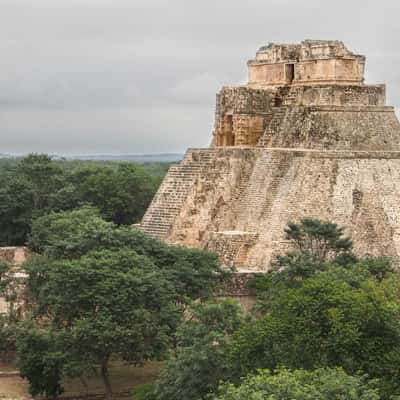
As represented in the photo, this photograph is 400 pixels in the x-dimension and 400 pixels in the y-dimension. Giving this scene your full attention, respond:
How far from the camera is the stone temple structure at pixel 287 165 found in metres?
27.0

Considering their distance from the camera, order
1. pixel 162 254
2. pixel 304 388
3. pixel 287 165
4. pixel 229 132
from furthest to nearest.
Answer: pixel 229 132
pixel 287 165
pixel 162 254
pixel 304 388

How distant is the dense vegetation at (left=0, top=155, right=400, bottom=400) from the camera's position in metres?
18.0

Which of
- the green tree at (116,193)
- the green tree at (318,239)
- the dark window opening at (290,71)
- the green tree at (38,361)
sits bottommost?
the green tree at (38,361)

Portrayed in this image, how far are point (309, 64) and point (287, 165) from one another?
3505mm

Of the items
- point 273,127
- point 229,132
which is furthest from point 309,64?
point 229,132

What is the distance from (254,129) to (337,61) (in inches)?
121

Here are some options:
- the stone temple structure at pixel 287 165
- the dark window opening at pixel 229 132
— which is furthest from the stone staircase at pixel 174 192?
the dark window opening at pixel 229 132

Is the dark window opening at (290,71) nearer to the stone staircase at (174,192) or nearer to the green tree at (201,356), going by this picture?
the stone staircase at (174,192)

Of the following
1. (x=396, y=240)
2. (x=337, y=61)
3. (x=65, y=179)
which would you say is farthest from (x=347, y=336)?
(x=65, y=179)

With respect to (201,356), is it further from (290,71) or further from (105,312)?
(290,71)

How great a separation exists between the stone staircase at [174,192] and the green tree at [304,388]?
1275 centimetres

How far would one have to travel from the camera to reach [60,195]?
42969 millimetres

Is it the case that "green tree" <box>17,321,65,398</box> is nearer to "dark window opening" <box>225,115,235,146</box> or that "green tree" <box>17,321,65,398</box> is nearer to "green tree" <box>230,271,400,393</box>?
"green tree" <box>230,271,400,393</box>

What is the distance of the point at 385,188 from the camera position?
27.2 meters
